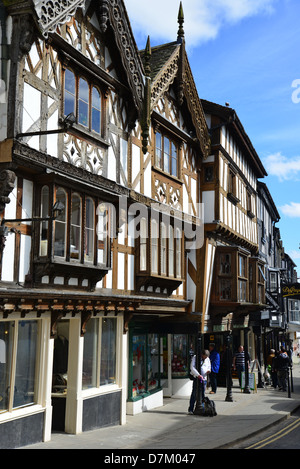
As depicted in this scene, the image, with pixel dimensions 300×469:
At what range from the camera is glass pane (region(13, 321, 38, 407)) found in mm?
10309

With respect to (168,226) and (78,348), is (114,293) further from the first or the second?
(168,226)

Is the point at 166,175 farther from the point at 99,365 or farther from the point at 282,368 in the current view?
the point at 282,368

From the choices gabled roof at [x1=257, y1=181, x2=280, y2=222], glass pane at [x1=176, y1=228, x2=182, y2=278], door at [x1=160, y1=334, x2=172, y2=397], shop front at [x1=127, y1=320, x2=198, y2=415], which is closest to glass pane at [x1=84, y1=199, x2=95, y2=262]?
shop front at [x1=127, y1=320, x2=198, y2=415]

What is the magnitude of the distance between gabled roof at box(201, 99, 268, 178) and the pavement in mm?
10351

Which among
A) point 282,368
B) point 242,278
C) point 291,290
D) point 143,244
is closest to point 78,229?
point 143,244

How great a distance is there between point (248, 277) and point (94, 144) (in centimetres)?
1178

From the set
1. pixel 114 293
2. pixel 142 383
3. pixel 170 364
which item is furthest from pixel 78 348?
pixel 170 364

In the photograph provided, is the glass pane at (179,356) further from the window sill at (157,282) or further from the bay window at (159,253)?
the bay window at (159,253)

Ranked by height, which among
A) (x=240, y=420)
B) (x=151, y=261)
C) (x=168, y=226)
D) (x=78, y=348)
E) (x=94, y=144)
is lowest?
(x=240, y=420)

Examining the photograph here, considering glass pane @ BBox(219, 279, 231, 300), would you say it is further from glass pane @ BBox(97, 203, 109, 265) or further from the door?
glass pane @ BBox(97, 203, 109, 265)

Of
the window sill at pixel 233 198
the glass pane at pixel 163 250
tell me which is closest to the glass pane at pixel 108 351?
the glass pane at pixel 163 250

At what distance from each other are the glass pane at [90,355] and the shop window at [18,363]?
1986 mm
